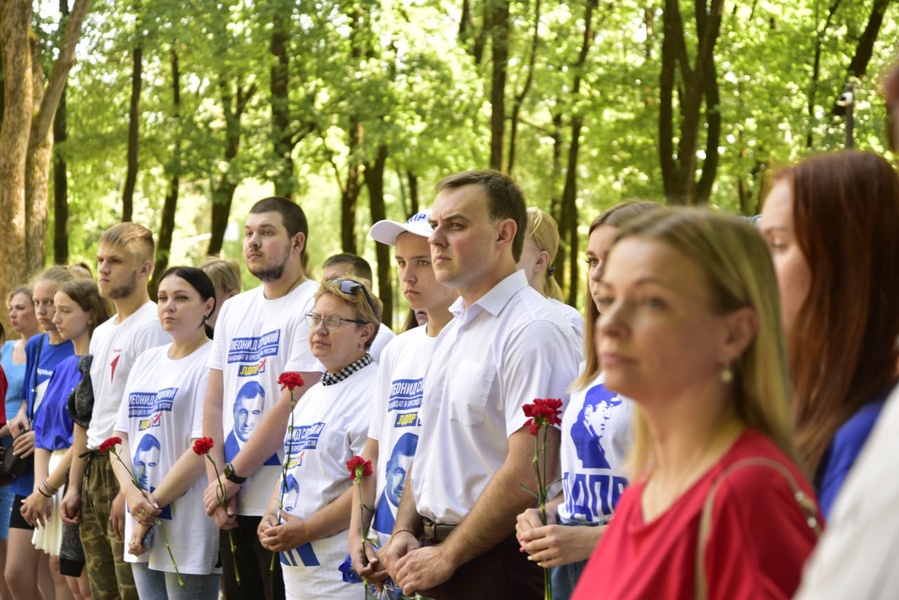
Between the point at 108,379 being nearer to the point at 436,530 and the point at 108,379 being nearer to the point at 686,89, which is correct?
the point at 436,530

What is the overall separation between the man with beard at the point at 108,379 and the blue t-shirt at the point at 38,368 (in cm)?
111

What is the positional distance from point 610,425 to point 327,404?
2.22 metres

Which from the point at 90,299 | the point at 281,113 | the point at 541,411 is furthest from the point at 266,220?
the point at 281,113

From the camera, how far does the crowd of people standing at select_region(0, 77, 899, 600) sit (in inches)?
76.8

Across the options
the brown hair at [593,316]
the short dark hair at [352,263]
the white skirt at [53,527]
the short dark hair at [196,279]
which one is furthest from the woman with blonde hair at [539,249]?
the white skirt at [53,527]

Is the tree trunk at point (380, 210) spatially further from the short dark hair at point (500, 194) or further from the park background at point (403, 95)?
the short dark hair at point (500, 194)

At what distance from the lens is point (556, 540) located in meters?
3.88

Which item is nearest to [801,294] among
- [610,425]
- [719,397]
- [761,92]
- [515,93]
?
[719,397]

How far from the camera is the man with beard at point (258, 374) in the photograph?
6.36 metres

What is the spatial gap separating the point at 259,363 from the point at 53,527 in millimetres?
2969

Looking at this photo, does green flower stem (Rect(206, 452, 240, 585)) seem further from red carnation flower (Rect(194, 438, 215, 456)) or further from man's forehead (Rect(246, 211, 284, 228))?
man's forehead (Rect(246, 211, 284, 228))

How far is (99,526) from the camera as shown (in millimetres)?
7773

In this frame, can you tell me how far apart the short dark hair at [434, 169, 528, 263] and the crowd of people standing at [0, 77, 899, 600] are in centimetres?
1

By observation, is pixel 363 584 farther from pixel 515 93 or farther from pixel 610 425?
pixel 515 93
